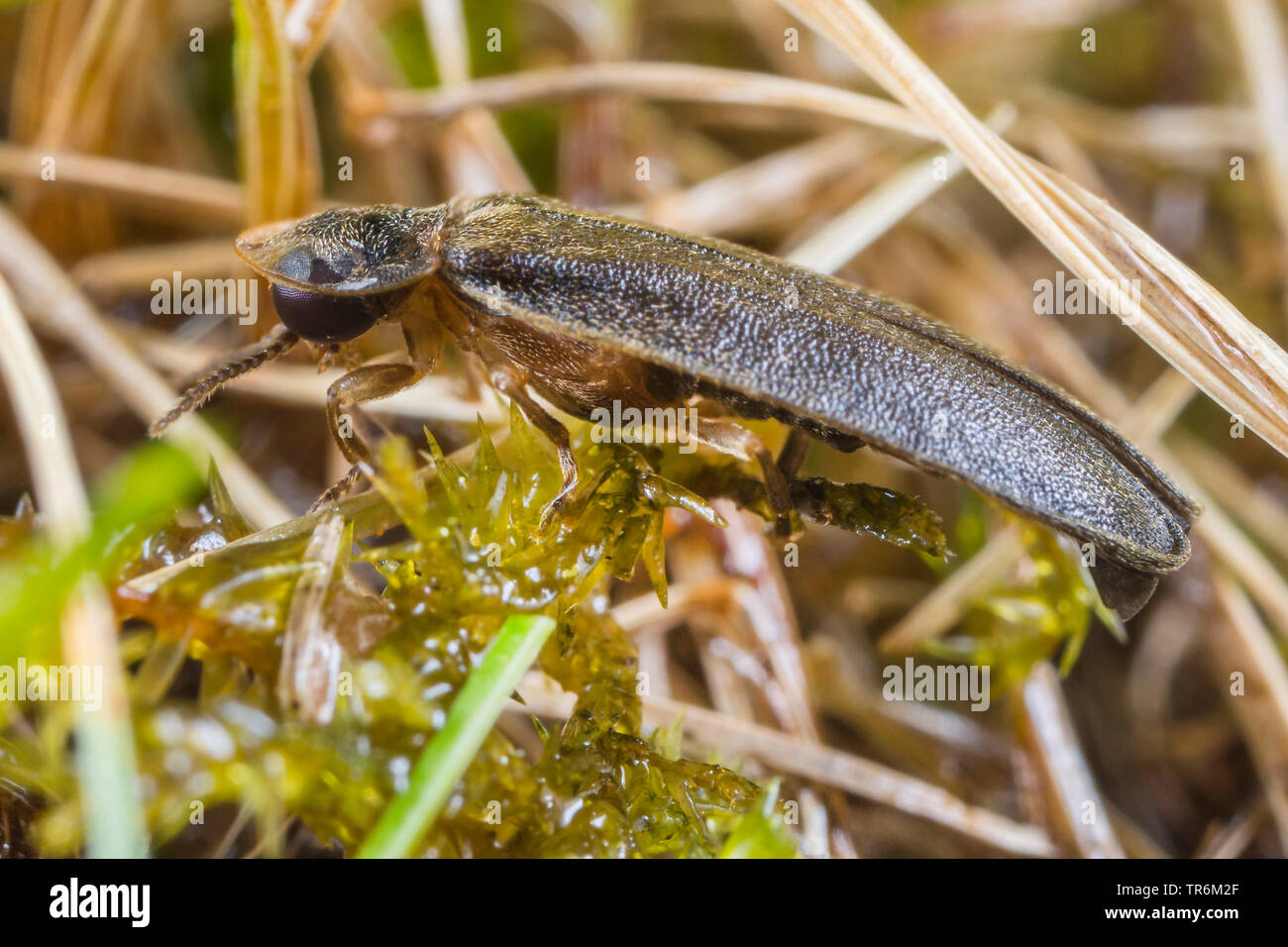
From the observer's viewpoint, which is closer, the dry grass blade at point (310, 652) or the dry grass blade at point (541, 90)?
the dry grass blade at point (310, 652)

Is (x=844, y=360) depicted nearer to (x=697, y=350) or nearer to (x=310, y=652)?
(x=697, y=350)

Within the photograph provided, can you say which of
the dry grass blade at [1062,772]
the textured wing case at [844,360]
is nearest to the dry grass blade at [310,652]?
the textured wing case at [844,360]

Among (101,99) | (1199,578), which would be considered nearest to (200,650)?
(101,99)

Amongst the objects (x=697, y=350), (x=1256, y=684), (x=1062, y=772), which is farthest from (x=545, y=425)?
(x=1256, y=684)

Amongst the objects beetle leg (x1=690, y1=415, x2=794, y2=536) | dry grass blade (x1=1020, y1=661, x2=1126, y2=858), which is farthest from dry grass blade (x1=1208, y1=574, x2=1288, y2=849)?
beetle leg (x1=690, y1=415, x2=794, y2=536)

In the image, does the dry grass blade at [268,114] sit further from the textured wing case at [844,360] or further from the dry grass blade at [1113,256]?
the dry grass blade at [1113,256]
